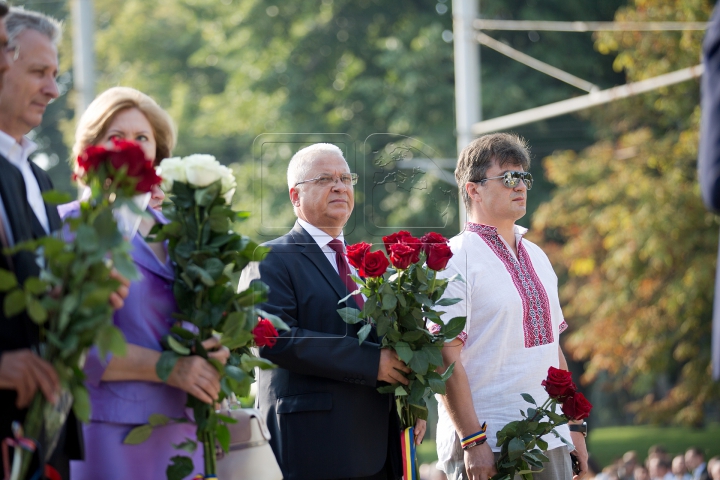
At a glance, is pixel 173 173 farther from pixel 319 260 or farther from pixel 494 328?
pixel 494 328

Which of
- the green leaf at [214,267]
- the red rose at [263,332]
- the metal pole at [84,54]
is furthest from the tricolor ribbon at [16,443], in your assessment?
the metal pole at [84,54]

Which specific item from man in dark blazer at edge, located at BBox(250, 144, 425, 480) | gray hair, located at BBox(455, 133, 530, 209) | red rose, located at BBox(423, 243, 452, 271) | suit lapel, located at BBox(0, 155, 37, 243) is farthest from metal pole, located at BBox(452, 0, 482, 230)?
suit lapel, located at BBox(0, 155, 37, 243)

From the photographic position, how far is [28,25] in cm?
319

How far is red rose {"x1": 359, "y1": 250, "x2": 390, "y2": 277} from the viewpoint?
393 cm

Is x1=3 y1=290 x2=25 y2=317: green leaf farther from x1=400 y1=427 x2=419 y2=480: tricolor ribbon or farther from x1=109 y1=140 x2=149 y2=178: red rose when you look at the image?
x1=400 y1=427 x2=419 y2=480: tricolor ribbon

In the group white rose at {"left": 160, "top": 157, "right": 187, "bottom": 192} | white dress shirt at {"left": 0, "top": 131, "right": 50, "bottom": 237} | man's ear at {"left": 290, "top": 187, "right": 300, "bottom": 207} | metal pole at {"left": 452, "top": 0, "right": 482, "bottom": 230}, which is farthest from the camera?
metal pole at {"left": 452, "top": 0, "right": 482, "bottom": 230}

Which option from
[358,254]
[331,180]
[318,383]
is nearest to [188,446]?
[318,383]

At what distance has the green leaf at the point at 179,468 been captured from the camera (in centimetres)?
323

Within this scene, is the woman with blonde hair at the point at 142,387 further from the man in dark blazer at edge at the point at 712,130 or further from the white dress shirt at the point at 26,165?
the man in dark blazer at edge at the point at 712,130

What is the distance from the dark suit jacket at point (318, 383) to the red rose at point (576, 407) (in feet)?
2.51

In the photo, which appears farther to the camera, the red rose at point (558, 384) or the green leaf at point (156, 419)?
the red rose at point (558, 384)

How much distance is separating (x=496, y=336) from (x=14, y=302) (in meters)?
2.54

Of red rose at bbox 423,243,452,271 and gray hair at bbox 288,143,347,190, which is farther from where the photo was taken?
gray hair at bbox 288,143,347,190

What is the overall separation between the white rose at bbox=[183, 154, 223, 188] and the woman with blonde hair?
0.49 ft
